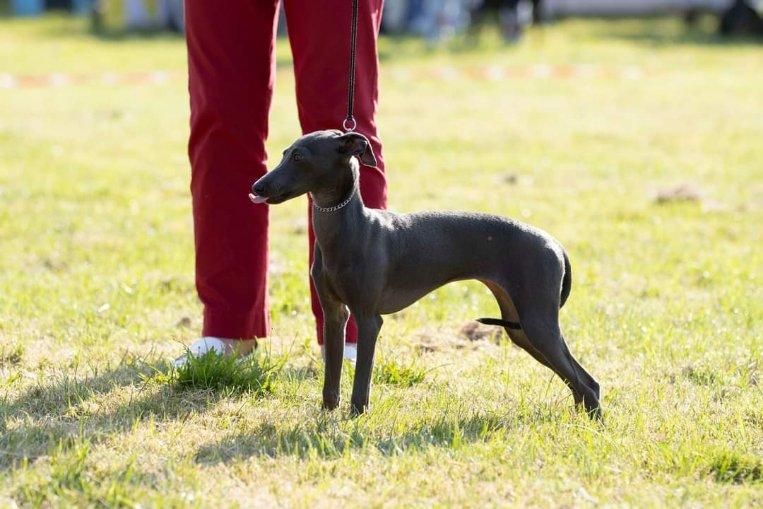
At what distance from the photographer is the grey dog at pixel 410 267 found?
3566 millimetres

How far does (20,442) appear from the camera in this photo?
11.4 ft

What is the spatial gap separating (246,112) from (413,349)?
46.2 inches

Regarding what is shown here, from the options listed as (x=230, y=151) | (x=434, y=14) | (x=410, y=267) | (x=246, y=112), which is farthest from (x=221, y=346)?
(x=434, y=14)

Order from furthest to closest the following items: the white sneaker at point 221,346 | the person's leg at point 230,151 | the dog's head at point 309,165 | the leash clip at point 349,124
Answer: the white sneaker at point 221,346 → the person's leg at point 230,151 → the leash clip at point 349,124 → the dog's head at point 309,165

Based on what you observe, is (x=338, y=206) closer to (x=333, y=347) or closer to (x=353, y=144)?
(x=353, y=144)

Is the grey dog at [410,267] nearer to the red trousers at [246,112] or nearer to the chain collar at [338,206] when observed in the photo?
the chain collar at [338,206]

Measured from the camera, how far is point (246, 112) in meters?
4.34

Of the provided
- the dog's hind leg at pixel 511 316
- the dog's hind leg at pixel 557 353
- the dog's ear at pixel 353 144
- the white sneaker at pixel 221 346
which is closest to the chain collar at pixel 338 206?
the dog's ear at pixel 353 144

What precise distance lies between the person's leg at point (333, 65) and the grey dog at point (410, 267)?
21.8 inches

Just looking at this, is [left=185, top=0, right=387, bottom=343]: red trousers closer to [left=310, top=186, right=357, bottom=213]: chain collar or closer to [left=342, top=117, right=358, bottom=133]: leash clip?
[left=342, top=117, right=358, bottom=133]: leash clip

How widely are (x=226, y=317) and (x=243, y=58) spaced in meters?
0.98

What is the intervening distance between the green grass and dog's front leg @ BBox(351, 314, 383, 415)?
0.18ft

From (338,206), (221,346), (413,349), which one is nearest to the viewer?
(338,206)

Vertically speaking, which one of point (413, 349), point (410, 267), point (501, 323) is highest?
point (410, 267)
